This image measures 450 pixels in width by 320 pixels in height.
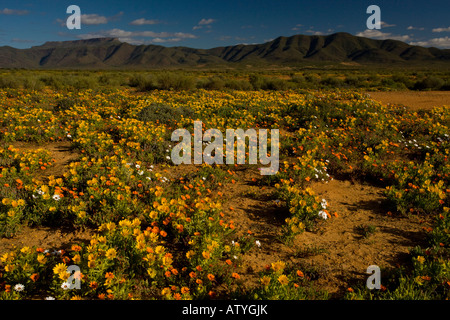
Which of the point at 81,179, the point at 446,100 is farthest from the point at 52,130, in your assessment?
the point at 446,100

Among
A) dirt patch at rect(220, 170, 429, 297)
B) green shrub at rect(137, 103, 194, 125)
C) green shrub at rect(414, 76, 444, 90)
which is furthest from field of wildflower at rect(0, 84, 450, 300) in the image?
green shrub at rect(414, 76, 444, 90)

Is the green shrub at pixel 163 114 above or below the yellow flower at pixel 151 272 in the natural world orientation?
above

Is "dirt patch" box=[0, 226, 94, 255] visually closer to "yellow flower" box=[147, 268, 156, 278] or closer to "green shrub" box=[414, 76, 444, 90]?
"yellow flower" box=[147, 268, 156, 278]

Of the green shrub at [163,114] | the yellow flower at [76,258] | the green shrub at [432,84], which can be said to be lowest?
the yellow flower at [76,258]

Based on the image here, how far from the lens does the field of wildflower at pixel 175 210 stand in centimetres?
285

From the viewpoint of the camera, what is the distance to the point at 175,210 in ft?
13.3

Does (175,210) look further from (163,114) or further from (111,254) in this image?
(163,114)

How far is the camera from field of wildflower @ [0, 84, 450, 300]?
285 centimetres

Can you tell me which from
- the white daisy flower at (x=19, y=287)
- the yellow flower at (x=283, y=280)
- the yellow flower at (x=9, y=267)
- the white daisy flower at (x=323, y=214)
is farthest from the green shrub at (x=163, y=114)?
the yellow flower at (x=283, y=280)

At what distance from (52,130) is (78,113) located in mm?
2713

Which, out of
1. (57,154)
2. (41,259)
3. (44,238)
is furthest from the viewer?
(57,154)

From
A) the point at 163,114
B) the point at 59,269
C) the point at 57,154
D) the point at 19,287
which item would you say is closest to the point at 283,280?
the point at 59,269

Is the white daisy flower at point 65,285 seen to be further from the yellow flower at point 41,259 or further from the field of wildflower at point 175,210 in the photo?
the yellow flower at point 41,259
